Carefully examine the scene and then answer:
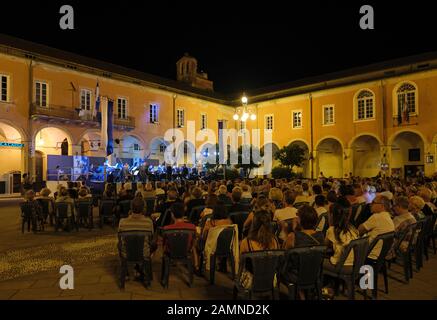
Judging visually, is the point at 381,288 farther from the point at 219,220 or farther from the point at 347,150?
the point at 347,150

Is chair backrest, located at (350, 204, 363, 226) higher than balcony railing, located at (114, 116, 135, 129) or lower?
lower

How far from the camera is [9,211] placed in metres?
13.7

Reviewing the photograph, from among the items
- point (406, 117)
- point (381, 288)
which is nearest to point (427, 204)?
point (381, 288)

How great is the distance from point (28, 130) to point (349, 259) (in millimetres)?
20920

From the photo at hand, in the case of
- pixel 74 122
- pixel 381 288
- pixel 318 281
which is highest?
pixel 74 122

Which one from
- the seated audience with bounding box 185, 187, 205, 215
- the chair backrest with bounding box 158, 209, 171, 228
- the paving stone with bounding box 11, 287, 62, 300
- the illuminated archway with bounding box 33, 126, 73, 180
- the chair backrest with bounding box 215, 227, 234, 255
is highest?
the illuminated archway with bounding box 33, 126, 73, 180

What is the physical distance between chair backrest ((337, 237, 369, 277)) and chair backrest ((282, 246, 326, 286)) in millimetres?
442

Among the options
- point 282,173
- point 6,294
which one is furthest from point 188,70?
point 6,294

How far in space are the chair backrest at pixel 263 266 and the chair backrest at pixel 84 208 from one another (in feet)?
22.5

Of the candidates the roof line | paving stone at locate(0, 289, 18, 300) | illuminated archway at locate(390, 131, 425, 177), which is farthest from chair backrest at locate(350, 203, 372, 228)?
the roof line

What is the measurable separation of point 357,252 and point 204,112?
96.3 feet

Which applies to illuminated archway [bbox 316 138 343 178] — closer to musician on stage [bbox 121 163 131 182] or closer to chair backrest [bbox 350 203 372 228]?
musician on stage [bbox 121 163 131 182]

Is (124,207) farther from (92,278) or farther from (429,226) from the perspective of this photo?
(429,226)

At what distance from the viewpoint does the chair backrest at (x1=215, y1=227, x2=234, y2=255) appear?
5250mm
